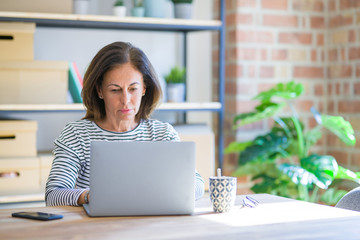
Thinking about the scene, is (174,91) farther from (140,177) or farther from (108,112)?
(140,177)

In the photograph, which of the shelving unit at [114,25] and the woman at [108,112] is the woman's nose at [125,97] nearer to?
the woman at [108,112]

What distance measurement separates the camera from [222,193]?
1689 millimetres

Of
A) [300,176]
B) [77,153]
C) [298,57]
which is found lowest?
[300,176]

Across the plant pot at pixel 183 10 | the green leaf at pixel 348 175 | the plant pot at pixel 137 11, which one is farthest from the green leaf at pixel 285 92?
the plant pot at pixel 137 11

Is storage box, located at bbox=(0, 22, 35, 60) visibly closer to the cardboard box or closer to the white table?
→ the cardboard box

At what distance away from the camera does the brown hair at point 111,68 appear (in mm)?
2090

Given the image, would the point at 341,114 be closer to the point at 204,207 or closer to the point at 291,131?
the point at 291,131

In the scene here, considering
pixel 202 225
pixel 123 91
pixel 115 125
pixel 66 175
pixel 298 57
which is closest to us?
pixel 202 225

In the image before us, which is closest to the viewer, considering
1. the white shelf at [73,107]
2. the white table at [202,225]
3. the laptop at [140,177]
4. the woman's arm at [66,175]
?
the white table at [202,225]

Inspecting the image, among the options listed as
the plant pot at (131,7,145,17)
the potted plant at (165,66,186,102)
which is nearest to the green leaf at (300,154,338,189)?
Result: the potted plant at (165,66,186,102)

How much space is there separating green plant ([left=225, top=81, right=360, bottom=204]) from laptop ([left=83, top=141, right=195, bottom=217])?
4.63ft

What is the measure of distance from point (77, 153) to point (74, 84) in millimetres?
1047

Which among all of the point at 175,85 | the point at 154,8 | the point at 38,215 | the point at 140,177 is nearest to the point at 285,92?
the point at 175,85

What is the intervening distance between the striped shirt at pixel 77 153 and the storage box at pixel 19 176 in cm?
86
